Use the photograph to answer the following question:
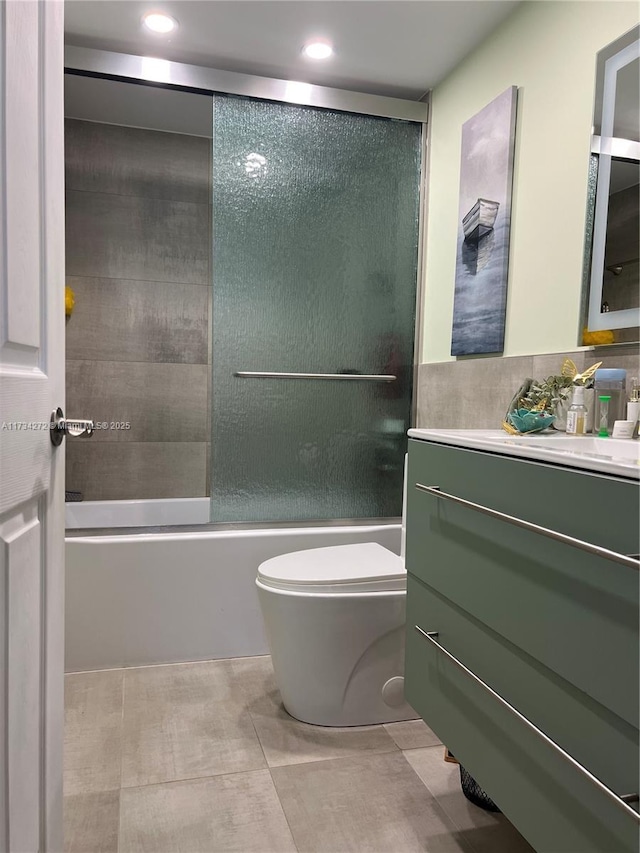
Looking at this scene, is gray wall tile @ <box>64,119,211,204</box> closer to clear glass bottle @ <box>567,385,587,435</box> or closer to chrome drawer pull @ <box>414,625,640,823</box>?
clear glass bottle @ <box>567,385,587,435</box>

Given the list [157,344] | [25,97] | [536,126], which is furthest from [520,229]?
[157,344]

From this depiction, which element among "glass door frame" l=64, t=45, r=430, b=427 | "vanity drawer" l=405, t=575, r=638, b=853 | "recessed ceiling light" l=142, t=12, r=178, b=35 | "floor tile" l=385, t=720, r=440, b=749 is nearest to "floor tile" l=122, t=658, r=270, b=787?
"floor tile" l=385, t=720, r=440, b=749

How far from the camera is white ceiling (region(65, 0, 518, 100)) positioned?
6.68ft

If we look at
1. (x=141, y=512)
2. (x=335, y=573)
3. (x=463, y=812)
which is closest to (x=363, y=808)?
(x=463, y=812)

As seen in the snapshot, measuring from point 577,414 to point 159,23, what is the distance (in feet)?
6.20

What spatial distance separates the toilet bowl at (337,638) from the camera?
183 centimetres

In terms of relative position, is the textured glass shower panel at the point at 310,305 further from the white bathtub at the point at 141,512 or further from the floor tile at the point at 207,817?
the floor tile at the point at 207,817

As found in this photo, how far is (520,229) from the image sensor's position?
2006 mm

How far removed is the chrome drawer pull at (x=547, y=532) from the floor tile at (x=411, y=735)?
0.91 m

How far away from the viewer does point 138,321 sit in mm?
3166

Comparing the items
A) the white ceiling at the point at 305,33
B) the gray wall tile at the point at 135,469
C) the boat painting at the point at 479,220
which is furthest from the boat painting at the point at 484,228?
the gray wall tile at the point at 135,469

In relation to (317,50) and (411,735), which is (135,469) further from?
(317,50)

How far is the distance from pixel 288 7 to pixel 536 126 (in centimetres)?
90

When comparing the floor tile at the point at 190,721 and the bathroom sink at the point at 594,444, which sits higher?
the bathroom sink at the point at 594,444
